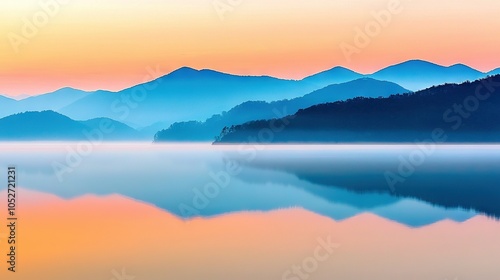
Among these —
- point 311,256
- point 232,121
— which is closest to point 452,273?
point 311,256

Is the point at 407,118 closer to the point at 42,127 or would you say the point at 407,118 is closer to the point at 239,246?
the point at 239,246

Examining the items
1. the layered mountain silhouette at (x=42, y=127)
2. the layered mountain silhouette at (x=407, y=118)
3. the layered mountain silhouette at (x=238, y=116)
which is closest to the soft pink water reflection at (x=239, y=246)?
the layered mountain silhouette at (x=407, y=118)

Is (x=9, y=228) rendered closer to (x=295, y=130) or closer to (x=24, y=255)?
(x=24, y=255)

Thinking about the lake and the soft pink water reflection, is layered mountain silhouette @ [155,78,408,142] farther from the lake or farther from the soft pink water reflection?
the soft pink water reflection

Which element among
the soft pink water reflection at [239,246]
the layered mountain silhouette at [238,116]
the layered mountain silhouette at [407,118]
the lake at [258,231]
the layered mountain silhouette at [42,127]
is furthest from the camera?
the layered mountain silhouette at [42,127]

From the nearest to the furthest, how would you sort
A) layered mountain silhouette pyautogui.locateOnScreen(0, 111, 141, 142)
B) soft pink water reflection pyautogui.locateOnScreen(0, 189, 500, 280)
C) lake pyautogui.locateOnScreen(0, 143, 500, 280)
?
soft pink water reflection pyautogui.locateOnScreen(0, 189, 500, 280) < lake pyautogui.locateOnScreen(0, 143, 500, 280) < layered mountain silhouette pyautogui.locateOnScreen(0, 111, 141, 142)

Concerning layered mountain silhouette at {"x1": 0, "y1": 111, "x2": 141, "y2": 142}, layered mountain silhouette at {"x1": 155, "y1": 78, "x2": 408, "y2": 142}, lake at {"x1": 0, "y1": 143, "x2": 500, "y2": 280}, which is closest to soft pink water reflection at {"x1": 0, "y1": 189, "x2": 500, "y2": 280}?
lake at {"x1": 0, "y1": 143, "x2": 500, "y2": 280}

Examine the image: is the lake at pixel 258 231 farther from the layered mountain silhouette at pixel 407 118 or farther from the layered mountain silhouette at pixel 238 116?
the layered mountain silhouette at pixel 238 116

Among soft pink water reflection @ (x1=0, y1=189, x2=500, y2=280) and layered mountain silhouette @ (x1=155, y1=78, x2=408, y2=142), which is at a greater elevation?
layered mountain silhouette @ (x1=155, y1=78, x2=408, y2=142)
